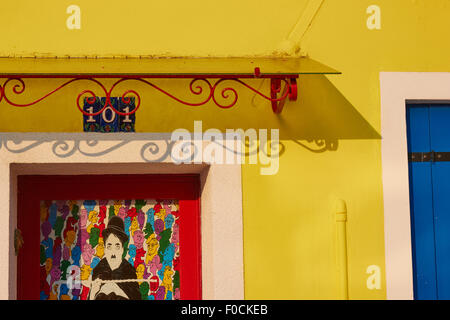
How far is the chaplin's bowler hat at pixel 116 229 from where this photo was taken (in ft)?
18.1

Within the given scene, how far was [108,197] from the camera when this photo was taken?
5.53 meters

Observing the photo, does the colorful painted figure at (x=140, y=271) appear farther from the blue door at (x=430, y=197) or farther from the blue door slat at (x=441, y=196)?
the blue door slat at (x=441, y=196)

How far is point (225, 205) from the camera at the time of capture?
513cm

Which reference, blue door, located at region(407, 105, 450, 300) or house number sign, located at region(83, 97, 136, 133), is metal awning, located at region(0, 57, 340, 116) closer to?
house number sign, located at region(83, 97, 136, 133)

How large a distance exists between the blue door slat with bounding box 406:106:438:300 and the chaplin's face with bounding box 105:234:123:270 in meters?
2.27

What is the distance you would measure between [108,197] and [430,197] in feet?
8.16

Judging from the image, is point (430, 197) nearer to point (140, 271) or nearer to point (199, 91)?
point (199, 91)

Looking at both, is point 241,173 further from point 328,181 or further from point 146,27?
point 146,27

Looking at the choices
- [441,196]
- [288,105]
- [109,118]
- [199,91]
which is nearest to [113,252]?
[109,118]

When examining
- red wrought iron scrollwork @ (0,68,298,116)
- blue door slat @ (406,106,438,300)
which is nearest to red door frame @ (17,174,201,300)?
red wrought iron scrollwork @ (0,68,298,116)

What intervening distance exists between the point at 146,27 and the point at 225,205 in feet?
4.76

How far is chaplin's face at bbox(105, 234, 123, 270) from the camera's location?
5512 mm

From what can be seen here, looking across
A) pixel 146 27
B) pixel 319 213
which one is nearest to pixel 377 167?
pixel 319 213

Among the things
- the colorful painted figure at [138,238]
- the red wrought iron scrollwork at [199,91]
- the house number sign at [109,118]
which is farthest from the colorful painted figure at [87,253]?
the red wrought iron scrollwork at [199,91]
